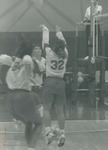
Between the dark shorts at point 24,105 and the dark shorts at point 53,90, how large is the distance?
0.95m

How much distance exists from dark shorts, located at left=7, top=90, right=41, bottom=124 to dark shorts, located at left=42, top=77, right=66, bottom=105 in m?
0.95

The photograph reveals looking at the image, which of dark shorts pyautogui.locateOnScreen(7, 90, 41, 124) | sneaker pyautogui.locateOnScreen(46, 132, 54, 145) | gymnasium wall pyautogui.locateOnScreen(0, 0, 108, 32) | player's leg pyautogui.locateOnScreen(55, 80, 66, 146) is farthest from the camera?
gymnasium wall pyautogui.locateOnScreen(0, 0, 108, 32)

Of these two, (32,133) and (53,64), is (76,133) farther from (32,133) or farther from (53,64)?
(32,133)

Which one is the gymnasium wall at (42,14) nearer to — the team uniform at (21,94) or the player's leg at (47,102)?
the player's leg at (47,102)

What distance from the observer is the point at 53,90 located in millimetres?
7570

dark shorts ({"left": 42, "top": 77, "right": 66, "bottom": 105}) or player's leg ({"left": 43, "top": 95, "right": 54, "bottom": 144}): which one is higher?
dark shorts ({"left": 42, "top": 77, "right": 66, "bottom": 105})

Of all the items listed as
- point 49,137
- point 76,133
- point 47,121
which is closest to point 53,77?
point 47,121

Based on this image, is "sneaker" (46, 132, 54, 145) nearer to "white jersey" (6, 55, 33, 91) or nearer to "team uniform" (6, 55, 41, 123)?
"team uniform" (6, 55, 41, 123)

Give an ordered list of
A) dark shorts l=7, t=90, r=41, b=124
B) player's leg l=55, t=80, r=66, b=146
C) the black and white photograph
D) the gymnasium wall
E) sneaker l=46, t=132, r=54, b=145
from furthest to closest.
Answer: the gymnasium wall < player's leg l=55, t=80, r=66, b=146 < sneaker l=46, t=132, r=54, b=145 < the black and white photograph < dark shorts l=7, t=90, r=41, b=124

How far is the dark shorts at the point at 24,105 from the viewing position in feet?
21.4

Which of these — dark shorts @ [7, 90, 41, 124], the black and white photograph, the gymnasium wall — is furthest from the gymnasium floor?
the gymnasium wall

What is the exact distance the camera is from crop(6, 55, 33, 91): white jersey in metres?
6.62

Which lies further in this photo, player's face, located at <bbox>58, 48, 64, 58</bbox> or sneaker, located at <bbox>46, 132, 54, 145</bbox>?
player's face, located at <bbox>58, 48, 64, 58</bbox>

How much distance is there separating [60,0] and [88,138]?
8058 millimetres
